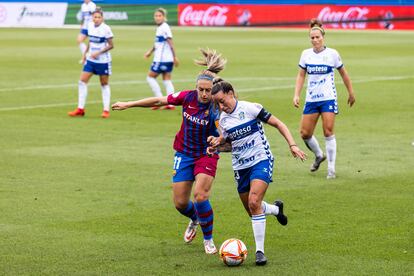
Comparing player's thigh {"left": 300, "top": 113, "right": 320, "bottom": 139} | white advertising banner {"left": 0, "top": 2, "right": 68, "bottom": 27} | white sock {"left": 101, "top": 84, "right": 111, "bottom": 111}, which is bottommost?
white advertising banner {"left": 0, "top": 2, "right": 68, "bottom": 27}

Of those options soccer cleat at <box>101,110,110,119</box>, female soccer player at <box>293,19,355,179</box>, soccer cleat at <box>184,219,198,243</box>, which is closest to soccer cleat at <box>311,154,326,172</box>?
female soccer player at <box>293,19,355,179</box>

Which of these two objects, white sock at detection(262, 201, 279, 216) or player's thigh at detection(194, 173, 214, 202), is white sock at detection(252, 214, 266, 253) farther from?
player's thigh at detection(194, 173, 214, 202)

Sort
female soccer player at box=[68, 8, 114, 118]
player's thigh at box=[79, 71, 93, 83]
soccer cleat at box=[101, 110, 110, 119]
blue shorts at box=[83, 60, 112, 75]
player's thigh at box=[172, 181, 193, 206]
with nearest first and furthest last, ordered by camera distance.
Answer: player's thigh at box=[172, 181, 193, 206] < soccer cleat at box=[101, 110, 110, 119] < female soccer player at box=[68, 8, 114, 118] < player's thigh at box=[79, 71, 93, 83] < blue shorts at box=[83, 60, 112, 75]

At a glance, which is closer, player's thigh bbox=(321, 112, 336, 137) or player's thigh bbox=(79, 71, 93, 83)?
player's thigh bbox=(321, 112, 336, 137)

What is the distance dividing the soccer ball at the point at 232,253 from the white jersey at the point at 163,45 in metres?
15.7

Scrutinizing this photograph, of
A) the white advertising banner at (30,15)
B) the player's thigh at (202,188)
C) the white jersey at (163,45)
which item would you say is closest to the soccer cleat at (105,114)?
the white jersey at (163,45)

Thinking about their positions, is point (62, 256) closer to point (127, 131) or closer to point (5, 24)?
point (127, 131)

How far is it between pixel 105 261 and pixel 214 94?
206 centimetres

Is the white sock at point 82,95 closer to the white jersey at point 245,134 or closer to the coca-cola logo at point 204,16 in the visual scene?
the white jersey at point 245,134

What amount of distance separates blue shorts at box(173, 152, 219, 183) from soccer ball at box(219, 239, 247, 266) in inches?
38.1

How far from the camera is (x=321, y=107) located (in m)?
16.0

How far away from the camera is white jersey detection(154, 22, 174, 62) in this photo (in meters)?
25.6

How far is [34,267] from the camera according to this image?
33.6ft

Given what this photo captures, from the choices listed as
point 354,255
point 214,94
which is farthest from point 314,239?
point 214,94
